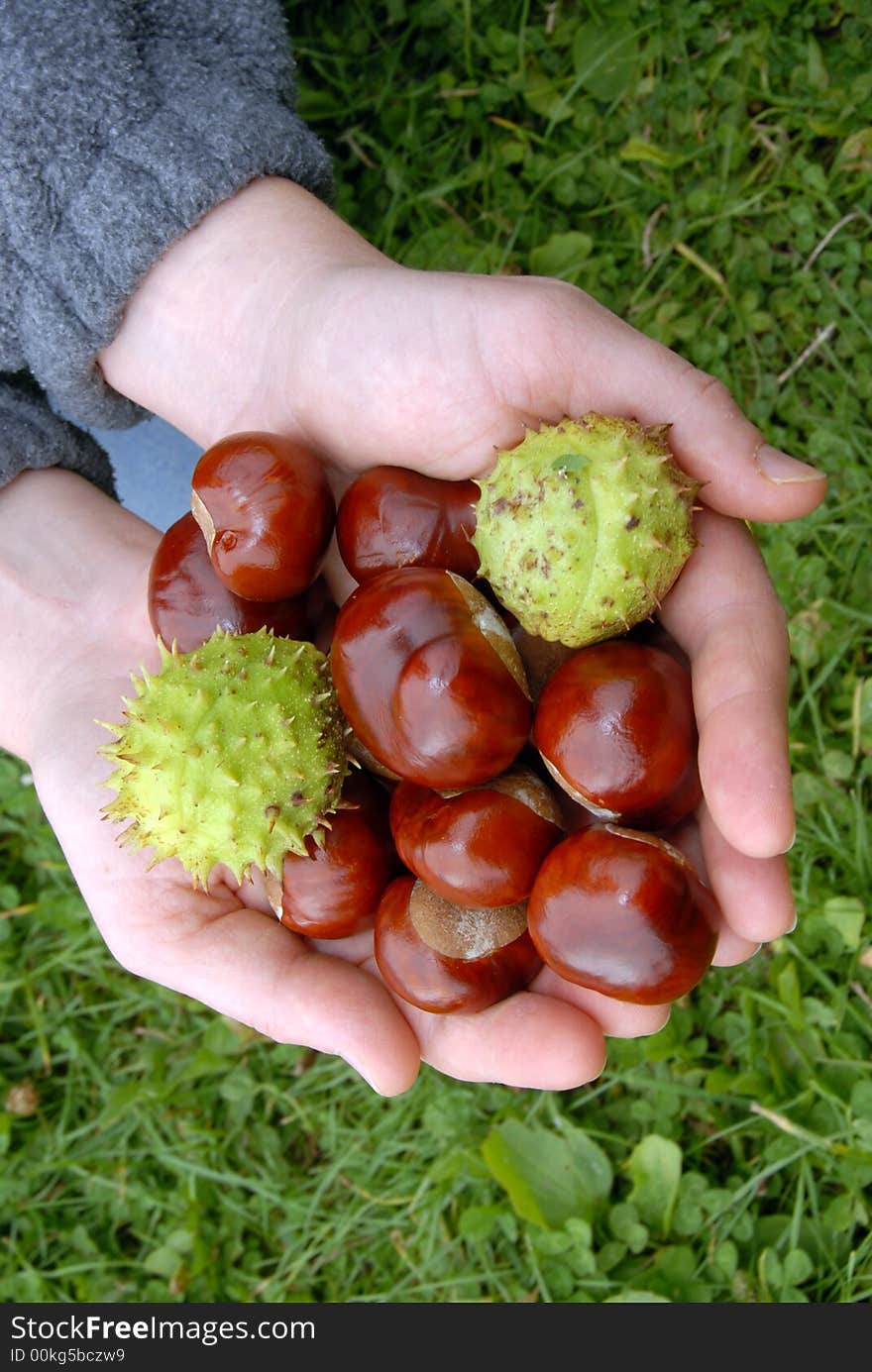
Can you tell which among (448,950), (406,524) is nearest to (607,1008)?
(448,950)

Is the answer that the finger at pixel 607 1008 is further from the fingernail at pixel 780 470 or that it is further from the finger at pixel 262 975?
the fingernail at pixel 780 470

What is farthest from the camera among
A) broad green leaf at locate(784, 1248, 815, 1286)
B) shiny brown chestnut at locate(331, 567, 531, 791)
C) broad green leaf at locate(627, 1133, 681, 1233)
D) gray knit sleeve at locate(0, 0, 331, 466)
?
broad green leaf at locate(627, 1133, 681, 1233)

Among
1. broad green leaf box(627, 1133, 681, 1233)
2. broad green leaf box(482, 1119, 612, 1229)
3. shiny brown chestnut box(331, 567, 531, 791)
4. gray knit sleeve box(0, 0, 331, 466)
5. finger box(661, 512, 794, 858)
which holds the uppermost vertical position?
gray knit sleeve box(0, 0, 331, 466)

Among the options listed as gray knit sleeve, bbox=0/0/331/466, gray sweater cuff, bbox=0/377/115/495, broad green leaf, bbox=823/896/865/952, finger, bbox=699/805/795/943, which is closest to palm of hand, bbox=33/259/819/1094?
finger, bbox=699/805/795/943

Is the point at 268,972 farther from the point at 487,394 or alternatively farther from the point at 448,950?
the point at 487,394

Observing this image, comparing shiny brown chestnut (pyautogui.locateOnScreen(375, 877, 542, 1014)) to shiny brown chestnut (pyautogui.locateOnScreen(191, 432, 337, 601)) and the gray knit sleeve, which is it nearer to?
shiny brown chestnut (pyautogui.locateOnScreen(191, 432, 337, 601))

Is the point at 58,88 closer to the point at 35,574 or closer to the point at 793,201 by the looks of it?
the point at 35,574
